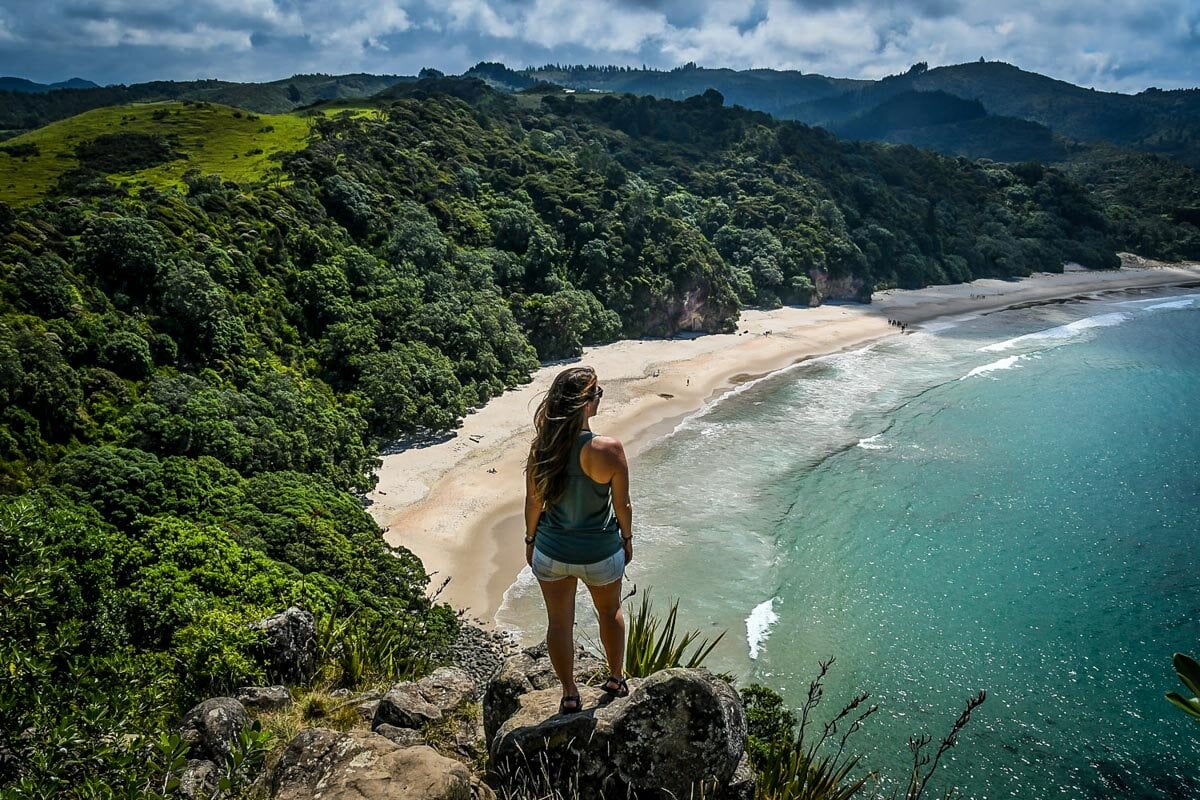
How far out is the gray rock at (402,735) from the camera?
5.57 metres

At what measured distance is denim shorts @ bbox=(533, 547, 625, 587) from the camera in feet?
16.3

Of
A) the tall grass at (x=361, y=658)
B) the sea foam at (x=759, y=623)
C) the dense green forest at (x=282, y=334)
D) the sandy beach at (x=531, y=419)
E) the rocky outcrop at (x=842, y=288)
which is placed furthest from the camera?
the rocky outcrop at (x=842, y=288)

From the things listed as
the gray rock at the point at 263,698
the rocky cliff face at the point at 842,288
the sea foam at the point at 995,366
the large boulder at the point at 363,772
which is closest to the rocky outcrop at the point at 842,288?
the rocky cliff face at the point at 842,288

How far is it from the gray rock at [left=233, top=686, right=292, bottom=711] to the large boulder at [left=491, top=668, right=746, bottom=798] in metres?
2.94

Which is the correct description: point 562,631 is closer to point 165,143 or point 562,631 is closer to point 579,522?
point 579,522

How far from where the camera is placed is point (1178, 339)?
157 ft

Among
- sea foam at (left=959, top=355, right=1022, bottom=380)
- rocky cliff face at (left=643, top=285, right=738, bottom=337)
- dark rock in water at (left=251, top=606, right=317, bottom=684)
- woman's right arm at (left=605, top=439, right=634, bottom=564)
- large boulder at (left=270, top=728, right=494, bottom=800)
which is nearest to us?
large boulder at (left=270, top=728, right=494, bottom=800)

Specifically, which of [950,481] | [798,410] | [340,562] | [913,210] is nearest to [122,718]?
[340,562]

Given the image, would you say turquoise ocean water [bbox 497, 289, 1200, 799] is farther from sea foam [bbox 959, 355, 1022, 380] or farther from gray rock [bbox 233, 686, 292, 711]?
gray rock [bbox 233, 686, 292, 711]

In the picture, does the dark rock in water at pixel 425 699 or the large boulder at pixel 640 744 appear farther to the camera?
the dark rock in water at pixel 425 699

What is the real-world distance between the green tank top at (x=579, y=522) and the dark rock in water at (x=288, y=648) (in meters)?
4.74

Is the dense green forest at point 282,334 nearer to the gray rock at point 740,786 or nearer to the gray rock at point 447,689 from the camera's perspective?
the gray rock at point 447,689

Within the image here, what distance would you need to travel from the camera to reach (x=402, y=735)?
18.6 ft

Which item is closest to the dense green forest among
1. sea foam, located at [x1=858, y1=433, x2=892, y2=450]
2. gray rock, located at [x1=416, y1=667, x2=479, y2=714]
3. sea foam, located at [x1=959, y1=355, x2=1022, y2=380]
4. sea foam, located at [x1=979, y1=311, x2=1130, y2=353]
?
gray rock, located at [x1=416, y1=667, x2=479, y2=714]
